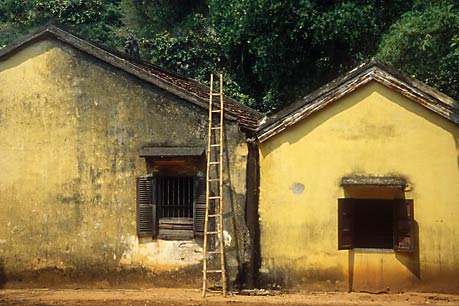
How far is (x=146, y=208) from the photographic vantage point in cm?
1182

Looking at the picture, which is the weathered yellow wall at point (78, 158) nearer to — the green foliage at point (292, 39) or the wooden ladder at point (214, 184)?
the wooden ladder at point (214, 184)

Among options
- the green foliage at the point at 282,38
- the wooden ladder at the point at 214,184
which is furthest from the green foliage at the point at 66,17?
the wooden ladder at the point at 214,184

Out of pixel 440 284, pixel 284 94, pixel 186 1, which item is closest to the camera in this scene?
pixel 440 284

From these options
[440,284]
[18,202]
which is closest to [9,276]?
[18,202]

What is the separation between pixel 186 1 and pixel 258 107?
255 inches

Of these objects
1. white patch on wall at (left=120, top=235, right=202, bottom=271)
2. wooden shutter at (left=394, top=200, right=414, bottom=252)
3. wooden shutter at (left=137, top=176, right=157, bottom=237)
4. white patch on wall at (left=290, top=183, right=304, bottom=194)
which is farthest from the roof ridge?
white patch on wall at (left=120, top=235, right=202, bottom=271)

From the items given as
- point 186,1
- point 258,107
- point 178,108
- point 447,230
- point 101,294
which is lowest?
point 101,294

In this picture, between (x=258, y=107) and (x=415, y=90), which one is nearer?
(x=415, y=90)

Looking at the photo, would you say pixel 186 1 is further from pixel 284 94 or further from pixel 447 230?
pixel 447 230

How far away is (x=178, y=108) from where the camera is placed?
38.5 ft

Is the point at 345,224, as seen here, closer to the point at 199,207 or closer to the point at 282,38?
the point at 199,207

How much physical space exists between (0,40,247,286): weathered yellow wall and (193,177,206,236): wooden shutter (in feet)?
1.13

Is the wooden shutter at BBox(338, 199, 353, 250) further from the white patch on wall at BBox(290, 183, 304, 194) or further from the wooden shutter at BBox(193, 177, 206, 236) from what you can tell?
the wooden shutter at BBox(193, 177, 206, 236)

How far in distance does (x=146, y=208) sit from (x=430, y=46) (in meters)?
7.62
